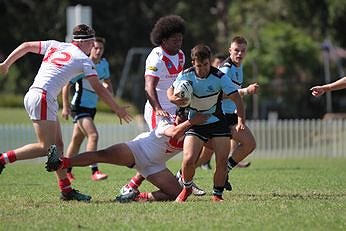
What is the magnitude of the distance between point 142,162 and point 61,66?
5.04 feet

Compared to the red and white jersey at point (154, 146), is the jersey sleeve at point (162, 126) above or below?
above

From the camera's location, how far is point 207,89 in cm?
1038

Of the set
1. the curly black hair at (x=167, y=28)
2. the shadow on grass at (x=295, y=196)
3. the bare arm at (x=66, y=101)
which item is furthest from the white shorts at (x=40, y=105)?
the bare arm at (x=66, y=101)

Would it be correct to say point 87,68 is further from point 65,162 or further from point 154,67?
point 154,67

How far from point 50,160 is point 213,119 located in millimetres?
2018

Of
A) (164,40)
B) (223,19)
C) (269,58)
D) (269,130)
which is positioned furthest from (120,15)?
(164,40)

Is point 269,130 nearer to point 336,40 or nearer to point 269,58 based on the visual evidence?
point 269,58

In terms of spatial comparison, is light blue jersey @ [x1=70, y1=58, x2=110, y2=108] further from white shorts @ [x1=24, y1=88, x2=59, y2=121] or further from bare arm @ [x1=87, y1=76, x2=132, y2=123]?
bare arm @ [x1=87, y1=76, x2=132, y2=123]

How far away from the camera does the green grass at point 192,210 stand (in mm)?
8438

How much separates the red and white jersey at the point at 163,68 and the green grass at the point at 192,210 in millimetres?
1563

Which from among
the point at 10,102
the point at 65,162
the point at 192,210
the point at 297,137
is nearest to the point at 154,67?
the point at 65,162

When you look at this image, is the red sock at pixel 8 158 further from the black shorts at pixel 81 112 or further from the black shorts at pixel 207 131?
the black shorts at pixel 81 112

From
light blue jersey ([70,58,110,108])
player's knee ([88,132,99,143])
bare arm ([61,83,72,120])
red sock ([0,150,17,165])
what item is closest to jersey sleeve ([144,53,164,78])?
red sock ([0,150,17,165])

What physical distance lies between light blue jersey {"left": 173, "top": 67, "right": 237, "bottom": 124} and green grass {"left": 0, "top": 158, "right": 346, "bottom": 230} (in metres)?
1.12
